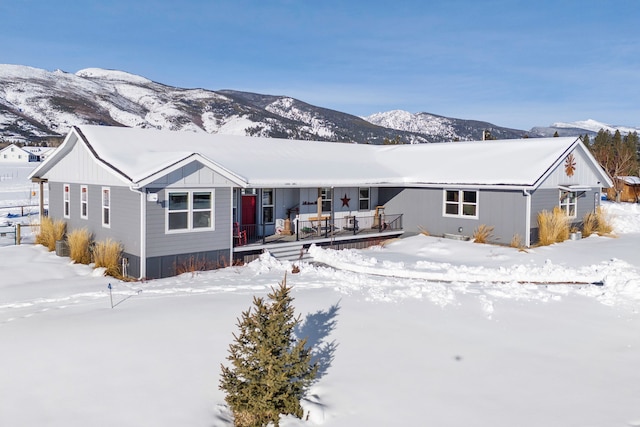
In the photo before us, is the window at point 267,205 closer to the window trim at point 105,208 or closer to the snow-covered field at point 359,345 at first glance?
the snow-covered field at point 359,345

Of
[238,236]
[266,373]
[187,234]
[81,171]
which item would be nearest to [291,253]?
[238,236]

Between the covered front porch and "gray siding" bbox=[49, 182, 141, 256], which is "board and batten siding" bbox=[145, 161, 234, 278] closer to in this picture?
"gray siding" bbox=[49, 182, 141, 256]

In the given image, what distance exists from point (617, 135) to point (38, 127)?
7282 inches

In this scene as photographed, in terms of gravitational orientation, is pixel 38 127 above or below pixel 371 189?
above

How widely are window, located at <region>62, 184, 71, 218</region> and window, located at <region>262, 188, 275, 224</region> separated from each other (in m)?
7.46

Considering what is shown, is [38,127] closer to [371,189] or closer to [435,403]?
[371,189]

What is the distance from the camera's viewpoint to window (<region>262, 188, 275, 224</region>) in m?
20.5

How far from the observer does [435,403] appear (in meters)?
7.48

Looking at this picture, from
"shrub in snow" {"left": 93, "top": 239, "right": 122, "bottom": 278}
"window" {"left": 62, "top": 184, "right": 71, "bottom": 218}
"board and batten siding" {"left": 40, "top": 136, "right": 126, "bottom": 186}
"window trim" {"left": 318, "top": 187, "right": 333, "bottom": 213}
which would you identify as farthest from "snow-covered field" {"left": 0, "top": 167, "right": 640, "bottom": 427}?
"window trim" {"left": 318, "top": 187, "right": 333, "bottom": 213}

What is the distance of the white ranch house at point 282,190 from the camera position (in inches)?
624

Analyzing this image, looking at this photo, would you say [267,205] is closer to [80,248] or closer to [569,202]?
[80,248]

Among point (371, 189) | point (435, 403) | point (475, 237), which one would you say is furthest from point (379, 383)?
point (371, 189)

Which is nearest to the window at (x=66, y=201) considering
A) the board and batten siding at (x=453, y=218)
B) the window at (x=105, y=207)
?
the window at (x=105, y=207)

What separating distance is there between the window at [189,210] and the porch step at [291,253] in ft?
9.67
